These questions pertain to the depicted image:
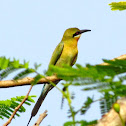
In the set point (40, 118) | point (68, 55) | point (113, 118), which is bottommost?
point (68, 55)

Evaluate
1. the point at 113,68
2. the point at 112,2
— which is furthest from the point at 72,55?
the point at 113,68

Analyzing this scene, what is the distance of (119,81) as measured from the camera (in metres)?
1.59

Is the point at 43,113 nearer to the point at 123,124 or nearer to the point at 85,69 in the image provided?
the point at 85,69

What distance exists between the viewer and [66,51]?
727 cm

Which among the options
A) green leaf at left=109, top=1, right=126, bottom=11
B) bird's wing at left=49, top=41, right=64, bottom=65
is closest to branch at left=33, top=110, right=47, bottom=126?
green leaf at left=109, top=1, right=126, bottom=11

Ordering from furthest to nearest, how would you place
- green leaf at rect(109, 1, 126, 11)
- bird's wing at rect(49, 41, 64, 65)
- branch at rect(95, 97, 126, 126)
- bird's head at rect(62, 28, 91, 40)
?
1. bird's head at rect(62, 28, 91, 40)
2. bird's wing at rect(49, 41, 64, 65)
3. green leaf at rect(109, 1, 126, 11)
4. branch at rect(95, 97, 126, 126)

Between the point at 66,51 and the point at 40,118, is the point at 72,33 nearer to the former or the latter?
the point at 66,51

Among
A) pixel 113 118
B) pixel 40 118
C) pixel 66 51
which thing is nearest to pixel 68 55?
pixel 66 51

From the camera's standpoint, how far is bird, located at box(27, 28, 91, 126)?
678cm

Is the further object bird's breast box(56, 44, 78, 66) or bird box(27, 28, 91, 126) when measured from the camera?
bird's breast box(56, 44, 78, 66)

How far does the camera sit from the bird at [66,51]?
6.78 meters

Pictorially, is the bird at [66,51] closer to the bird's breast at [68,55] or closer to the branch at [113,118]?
the bird's breast at [68,55]

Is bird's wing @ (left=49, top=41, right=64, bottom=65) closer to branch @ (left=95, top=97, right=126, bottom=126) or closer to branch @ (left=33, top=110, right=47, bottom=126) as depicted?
branch @ (left=33, top=110, right=47, bottom=126)

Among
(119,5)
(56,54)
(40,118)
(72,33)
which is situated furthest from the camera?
(72,33)
